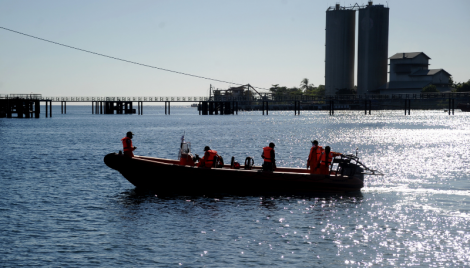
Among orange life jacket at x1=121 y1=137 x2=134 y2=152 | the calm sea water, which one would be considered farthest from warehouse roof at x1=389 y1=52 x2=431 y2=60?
orange life jacket at x1=121 y1=137 x2=134 y2=152

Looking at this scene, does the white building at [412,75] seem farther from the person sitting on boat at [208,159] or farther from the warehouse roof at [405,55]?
the person sitting on boat at [208,159]

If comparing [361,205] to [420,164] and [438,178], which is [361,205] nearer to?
[438,178]

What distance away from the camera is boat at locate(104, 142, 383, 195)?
1021 inches

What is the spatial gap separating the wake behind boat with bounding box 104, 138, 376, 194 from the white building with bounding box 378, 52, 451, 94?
169 metres

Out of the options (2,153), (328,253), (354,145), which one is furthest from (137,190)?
(354,145)

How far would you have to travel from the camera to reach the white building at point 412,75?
18638cm

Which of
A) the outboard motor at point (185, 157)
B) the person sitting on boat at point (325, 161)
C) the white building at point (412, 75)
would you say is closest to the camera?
the person sitting on boat at point (325, 161)

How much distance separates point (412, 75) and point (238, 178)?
577ft

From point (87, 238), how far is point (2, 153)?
36968mm

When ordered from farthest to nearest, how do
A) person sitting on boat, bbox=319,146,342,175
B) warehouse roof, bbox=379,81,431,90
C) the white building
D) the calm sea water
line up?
1. the white building
2. warehouse roof, bbox=379,81,431,90
3. person sitting on boat, bbox=319,146,342,175
4. the calm sea water

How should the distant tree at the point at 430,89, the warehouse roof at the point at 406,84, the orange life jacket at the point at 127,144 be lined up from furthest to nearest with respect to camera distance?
1. the warehouse roof at the point at 406,84
2. the distant tree at the point at 430,89
3. the orange life jacket at the point at 127,144

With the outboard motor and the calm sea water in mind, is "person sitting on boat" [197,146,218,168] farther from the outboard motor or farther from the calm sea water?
the calm sea water

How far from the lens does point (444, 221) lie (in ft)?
68.1

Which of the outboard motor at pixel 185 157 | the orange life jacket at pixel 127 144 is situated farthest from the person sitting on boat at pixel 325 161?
the orange life jacket at pixel 127 144
